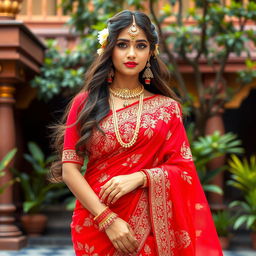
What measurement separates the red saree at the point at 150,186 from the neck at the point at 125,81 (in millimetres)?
88

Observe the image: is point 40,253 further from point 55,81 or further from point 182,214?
point 182,214

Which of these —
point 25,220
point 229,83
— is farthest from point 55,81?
point 229,83

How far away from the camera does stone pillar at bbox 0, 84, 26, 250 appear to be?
6.93m

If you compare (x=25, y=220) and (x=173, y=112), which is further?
(x=25, y=220)

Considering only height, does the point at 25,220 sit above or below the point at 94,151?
below

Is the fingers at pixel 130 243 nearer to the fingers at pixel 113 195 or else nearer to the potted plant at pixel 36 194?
the fingers at pixel 113 195

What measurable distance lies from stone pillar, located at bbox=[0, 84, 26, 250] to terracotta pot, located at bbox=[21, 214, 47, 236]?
1.16ft

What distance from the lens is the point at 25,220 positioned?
757 centimetres

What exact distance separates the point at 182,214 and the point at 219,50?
5.71 metres

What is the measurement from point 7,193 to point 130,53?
514 centimetres

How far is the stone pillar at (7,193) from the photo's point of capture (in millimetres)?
6930

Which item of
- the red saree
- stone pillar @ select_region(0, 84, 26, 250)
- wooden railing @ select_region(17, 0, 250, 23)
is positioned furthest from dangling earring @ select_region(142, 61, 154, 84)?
wooden railing @ select_region(17, 0, 250, 23)

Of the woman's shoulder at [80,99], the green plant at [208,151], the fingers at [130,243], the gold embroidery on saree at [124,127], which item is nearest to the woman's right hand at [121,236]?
the fingers at [130,243]

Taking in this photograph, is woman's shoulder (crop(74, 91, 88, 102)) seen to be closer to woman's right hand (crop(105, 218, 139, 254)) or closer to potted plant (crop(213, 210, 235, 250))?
woman's right hand (crop(105, 218, 139, 254))
